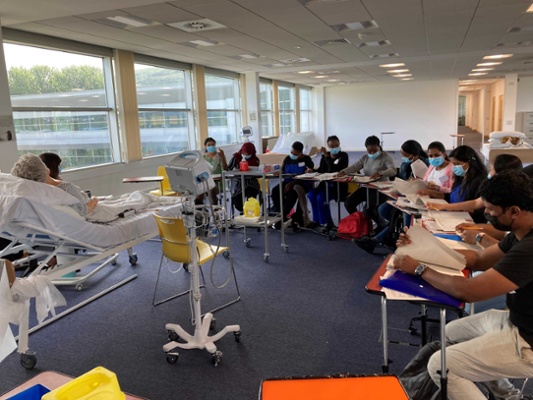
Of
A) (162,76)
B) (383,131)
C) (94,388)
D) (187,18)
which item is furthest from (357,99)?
(94,388)

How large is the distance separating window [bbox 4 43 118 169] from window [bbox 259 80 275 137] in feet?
22.3

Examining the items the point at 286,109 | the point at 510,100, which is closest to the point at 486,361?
the point at 286,109

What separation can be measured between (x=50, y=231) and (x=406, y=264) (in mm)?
2372

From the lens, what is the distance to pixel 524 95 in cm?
1533

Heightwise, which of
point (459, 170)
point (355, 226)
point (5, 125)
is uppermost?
point (5, 125)

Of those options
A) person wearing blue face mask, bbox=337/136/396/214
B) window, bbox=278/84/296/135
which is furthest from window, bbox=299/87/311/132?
person wearing blue face mask, bbox=337/136/396/214

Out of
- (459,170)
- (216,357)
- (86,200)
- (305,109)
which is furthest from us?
(305,109)

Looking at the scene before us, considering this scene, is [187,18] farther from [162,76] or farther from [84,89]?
[162,76]

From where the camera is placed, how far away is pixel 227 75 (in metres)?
10.9

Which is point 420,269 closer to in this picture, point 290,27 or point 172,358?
point 172,358

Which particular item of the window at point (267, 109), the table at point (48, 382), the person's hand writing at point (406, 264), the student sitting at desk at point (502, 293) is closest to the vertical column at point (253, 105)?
the window at point (267, 109)

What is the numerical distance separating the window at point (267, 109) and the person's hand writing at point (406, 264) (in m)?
11.7

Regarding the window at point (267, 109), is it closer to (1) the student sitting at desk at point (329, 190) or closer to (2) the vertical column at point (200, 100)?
(2) the vertical column at point (200, 100)

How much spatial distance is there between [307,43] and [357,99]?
34.0ft
